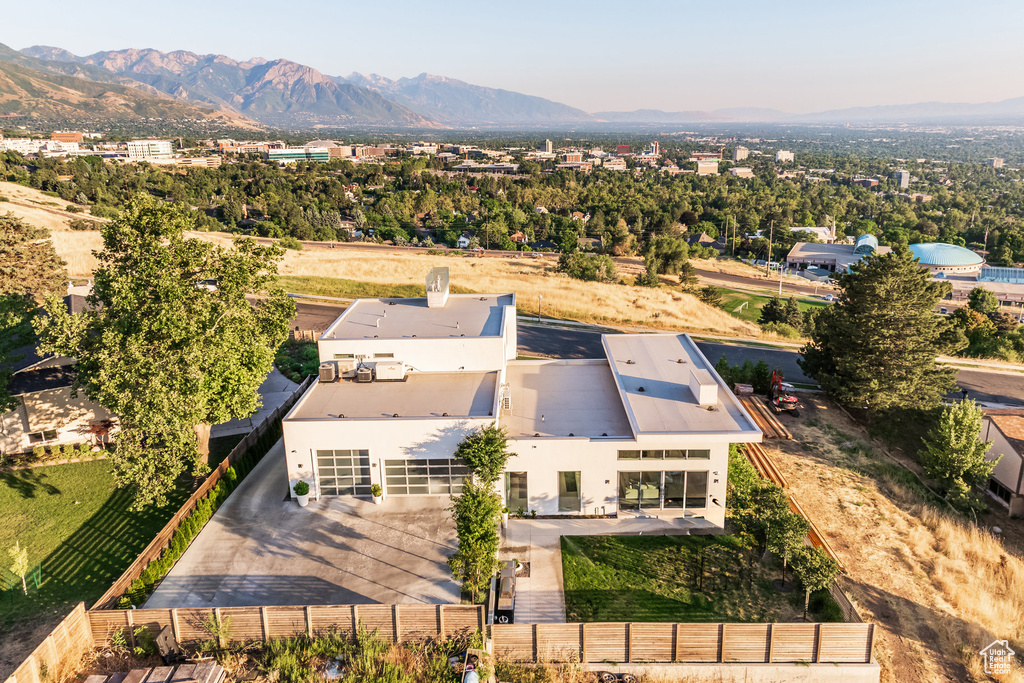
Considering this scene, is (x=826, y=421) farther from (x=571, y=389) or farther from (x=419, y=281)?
(x=419, y=281)

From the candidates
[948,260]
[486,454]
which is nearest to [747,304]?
[948,260]

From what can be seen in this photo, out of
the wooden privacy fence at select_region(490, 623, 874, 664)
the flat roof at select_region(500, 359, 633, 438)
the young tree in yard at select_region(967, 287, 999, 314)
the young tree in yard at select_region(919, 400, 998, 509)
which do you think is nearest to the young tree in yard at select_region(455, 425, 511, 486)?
the flat roof at select_region(500, 359, 633, 438)

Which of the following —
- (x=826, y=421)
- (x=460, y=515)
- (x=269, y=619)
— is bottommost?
(x=826, y=421)

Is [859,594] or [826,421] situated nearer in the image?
[859,594]

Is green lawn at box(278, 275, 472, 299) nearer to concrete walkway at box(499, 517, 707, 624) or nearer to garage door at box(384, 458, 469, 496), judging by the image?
garage door at box(384, 458, 469, 496)

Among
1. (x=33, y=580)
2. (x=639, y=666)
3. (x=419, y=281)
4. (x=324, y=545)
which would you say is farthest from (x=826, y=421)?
(x=419, y=281)

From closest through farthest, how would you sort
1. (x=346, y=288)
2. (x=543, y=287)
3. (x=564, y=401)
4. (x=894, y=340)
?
(x=564, y=401) < (x=894, y=340) < (x=346, y=288) < (x=543, y=287)

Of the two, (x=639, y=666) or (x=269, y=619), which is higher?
(x=269, y=619)

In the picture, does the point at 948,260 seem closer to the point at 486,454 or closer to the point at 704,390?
the point at 704,390

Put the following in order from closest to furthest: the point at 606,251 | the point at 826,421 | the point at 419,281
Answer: the point at 826,421 → the point at 419,281 → the point at 606,251
